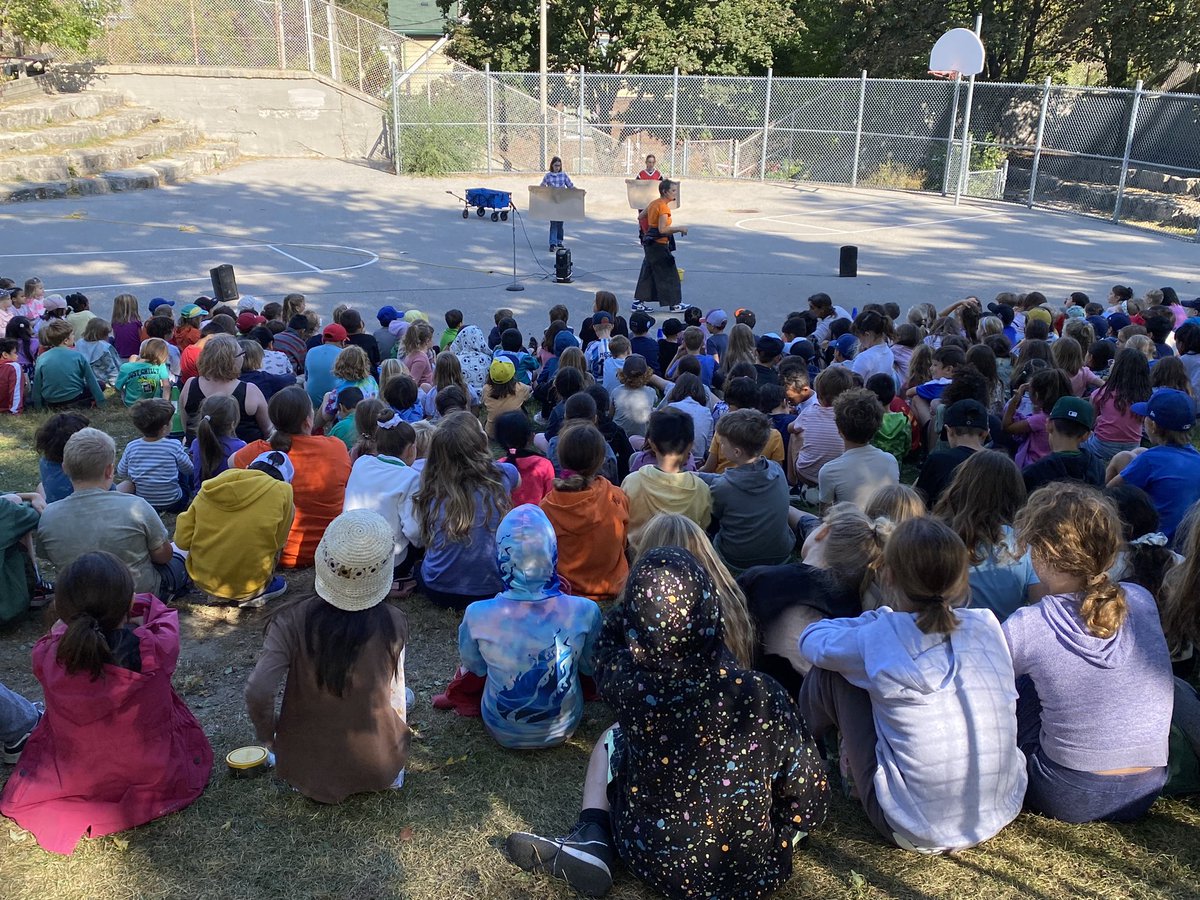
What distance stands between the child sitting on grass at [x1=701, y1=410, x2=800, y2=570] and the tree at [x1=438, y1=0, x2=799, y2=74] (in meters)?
29.7

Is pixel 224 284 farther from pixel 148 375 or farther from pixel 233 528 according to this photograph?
pixel 233 528

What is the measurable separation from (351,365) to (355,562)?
445cm

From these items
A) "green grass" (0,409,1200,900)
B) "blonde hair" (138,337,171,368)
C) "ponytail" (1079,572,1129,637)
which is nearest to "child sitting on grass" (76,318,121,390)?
"blonde hair" (138,337,171,368)

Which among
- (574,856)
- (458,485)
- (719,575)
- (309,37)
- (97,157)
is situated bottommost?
(574,856)

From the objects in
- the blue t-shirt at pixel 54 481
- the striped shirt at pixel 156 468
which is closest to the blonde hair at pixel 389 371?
the striped shirt at pixel 156 468

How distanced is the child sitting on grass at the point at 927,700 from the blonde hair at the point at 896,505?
0.72 meters

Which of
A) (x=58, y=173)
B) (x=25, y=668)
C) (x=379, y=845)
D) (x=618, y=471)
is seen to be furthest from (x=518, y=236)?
(x=379, y=845)

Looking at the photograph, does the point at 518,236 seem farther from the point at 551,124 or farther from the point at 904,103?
the point at 904,103

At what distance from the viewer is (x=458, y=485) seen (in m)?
5.33

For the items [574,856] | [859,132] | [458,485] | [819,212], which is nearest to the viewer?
[574,856]

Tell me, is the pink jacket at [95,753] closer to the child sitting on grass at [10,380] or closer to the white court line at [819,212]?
the child sitting on grass at [10,380]

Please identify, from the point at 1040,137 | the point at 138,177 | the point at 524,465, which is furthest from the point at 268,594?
the point at 1040,137

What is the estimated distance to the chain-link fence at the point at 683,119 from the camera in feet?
85.4

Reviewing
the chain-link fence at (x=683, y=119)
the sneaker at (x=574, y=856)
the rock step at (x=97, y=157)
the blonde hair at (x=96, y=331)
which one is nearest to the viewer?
the sneaker at (x=574, y=856)
